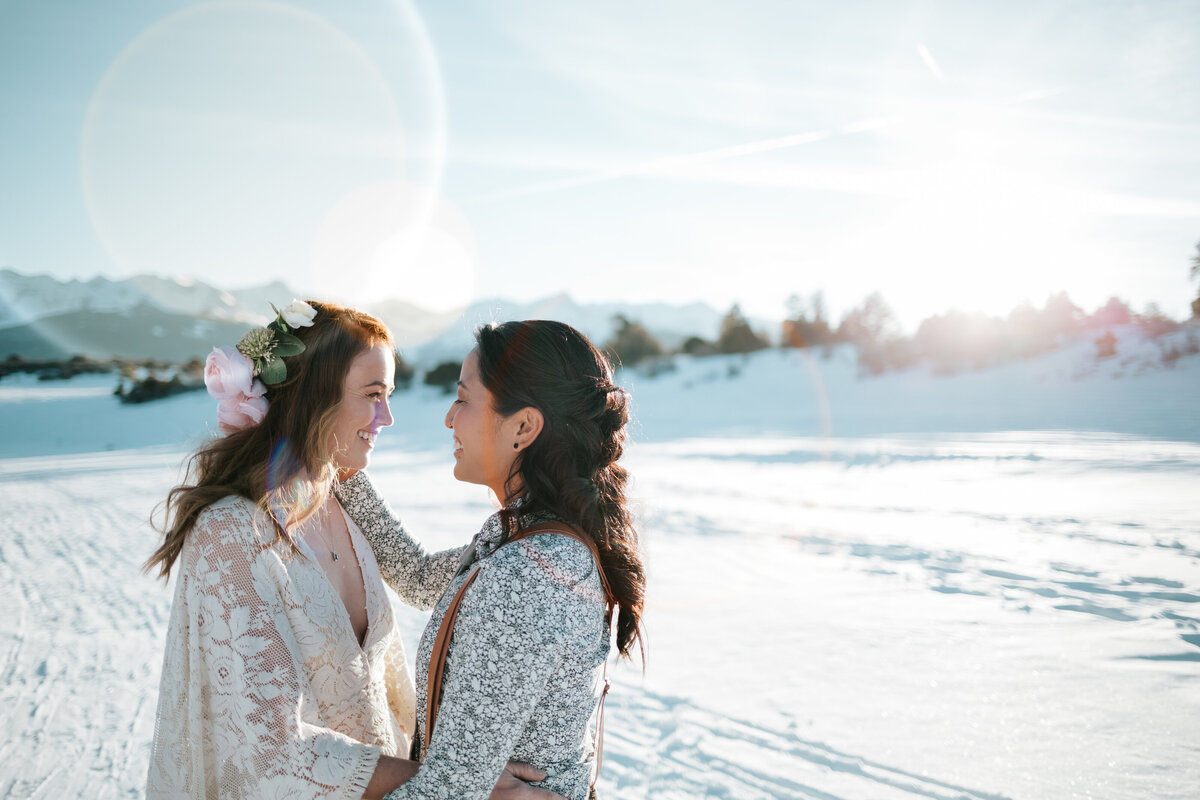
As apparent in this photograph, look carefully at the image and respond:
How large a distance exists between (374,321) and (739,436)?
13.8m

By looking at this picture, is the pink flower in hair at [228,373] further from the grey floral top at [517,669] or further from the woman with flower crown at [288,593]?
the grey floral top at [517,669]

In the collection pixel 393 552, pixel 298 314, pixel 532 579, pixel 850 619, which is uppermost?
pixel 298 314

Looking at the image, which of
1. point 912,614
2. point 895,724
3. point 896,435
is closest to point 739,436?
point 896,435

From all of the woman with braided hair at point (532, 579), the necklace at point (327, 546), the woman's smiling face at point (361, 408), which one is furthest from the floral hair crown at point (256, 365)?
the woman with braided hair at point (532, 579)

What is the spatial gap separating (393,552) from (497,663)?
112cm

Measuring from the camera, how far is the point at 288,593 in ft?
5.88

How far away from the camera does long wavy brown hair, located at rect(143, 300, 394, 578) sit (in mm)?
1982

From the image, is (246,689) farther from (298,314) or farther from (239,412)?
(298,314)

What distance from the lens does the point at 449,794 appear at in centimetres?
150

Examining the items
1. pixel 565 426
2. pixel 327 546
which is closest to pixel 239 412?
pixel 327 546

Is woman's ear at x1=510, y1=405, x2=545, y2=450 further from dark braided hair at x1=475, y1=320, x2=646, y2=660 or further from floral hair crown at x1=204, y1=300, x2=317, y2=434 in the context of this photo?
floral hair crown at x1=204, y1=300, x2=317, y2=434

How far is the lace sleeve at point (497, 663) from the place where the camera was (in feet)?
4.80

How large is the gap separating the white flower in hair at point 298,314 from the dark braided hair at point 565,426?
651 millimetres

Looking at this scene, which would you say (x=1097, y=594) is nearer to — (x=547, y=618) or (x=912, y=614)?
(x=912, y=614)
